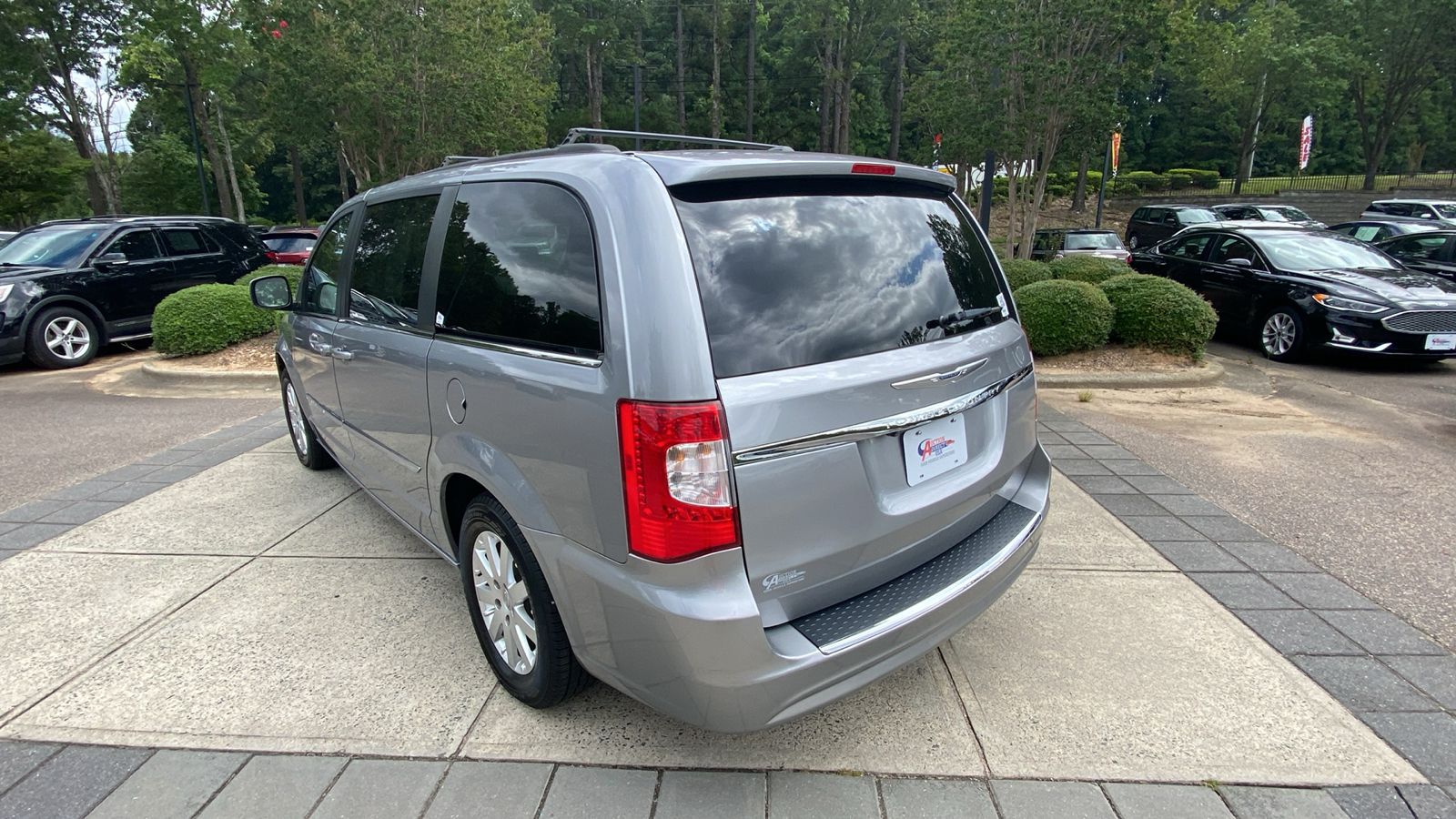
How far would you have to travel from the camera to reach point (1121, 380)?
7.23 meters

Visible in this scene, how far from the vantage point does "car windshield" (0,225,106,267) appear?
9.23m

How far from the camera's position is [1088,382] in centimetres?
724

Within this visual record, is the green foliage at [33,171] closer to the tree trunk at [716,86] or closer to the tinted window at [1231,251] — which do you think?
the tree trunk at [716,86]

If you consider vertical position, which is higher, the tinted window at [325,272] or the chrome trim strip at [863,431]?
the tinted window at [325,272]

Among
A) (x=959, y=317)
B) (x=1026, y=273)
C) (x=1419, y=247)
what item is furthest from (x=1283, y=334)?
(x=959, y=317)

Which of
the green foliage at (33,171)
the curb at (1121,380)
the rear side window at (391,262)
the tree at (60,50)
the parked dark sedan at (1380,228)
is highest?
the tree at (60,50)

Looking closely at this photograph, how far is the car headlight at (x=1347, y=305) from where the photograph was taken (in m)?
7.79

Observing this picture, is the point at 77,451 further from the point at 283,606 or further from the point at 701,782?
the point at 701,782

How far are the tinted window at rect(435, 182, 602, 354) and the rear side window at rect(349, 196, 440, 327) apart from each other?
0.25 meters

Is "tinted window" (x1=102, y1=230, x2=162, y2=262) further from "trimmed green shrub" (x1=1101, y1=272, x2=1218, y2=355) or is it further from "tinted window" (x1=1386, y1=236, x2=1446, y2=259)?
"tinted window" (x1=1386, y1=236, x2=1446, y2=259)

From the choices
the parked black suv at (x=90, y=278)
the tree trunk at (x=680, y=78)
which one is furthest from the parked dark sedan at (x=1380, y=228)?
the tree trunk at (x=680, y=78)

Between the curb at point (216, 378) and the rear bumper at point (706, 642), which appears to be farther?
the curb at point (216, 378)

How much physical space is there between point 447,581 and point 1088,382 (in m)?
6.08

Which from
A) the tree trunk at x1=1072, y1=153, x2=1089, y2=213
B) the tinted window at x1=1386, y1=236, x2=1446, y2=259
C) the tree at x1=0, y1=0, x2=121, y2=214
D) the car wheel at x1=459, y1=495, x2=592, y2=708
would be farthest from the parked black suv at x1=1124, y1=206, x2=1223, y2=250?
the tree at x1=0, y1=0, x2=121, y2=214
